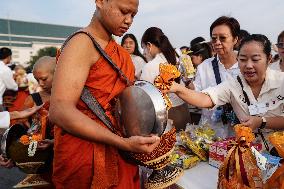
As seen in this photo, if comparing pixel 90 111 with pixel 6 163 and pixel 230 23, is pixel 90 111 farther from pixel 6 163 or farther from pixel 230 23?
pixel 230 23

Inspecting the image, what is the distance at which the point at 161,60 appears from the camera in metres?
3.57

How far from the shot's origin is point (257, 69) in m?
2.11

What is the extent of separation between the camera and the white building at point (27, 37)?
6862cm

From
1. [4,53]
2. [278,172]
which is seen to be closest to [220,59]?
[278,172]

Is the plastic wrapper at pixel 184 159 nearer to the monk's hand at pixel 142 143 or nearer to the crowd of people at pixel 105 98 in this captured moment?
the crowd of people at pixel 105 98

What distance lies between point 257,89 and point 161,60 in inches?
60.6

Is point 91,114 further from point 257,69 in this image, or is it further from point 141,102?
point 257,69

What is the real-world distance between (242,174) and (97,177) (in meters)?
0.71

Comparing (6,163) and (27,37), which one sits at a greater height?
(6,163)

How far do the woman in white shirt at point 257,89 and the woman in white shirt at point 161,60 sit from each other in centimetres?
115

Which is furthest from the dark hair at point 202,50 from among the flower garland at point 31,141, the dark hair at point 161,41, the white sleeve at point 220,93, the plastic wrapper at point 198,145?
the flower garland at point 31,141

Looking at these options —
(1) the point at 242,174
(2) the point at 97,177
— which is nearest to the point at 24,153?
(2) the point at 97,177

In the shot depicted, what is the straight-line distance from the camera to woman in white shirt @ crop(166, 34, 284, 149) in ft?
6.82

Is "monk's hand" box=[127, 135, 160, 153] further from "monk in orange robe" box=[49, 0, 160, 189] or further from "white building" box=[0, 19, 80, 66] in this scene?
"white building" box=[0, 19, 80, 66]
